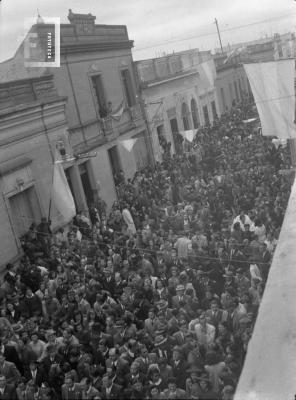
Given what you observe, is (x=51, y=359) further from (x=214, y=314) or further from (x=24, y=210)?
(x=24, y=210)

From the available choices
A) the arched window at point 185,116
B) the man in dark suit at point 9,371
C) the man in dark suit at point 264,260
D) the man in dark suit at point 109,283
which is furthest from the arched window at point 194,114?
the man in dark suit at point 9,371

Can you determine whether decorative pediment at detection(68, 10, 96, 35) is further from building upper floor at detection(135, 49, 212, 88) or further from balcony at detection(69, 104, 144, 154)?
Answer: building upper floor at detection(135, 49, 212, 88)

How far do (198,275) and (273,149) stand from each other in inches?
290

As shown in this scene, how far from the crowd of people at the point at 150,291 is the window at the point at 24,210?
40 centimetres

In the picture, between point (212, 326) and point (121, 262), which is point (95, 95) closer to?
point (121, 262)

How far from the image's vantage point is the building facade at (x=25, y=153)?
38.7 feet

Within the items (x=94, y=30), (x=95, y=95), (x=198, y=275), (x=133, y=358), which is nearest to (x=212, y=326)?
(x=133, y=358)

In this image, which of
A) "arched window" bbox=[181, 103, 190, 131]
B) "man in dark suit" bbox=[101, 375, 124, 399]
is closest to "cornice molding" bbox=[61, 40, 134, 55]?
"arched window" bbox=[181, 103, 190, 131]

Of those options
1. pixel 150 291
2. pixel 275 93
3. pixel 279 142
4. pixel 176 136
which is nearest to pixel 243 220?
pixel 275 93

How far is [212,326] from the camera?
22.6ft

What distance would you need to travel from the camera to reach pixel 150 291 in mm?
8477

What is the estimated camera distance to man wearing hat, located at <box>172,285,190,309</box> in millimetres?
7852

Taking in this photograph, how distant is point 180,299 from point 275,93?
469 cm

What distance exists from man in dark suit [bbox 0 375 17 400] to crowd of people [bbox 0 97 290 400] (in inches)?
0.6
